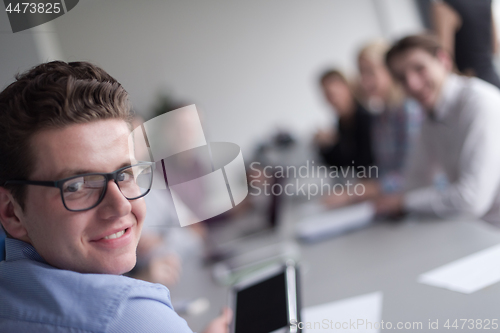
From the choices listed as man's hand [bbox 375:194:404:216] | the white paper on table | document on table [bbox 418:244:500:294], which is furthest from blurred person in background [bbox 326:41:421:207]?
the white paper on table

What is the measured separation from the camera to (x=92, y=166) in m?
0.31

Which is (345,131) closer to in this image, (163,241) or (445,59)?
(445,59)

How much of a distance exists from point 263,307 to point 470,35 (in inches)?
27.7

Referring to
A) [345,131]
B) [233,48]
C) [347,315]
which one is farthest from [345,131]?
[347,315]

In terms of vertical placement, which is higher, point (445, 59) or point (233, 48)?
point (233, 48)

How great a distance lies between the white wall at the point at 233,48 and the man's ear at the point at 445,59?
0.71 ft

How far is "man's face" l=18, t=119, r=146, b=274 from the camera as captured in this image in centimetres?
30

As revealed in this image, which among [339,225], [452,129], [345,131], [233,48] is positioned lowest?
[339,225]

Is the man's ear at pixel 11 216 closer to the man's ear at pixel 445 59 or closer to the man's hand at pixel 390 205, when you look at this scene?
the man's ear at pixel 445 59

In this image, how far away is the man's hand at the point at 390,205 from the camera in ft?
3.38

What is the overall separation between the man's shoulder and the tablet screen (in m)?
0.21

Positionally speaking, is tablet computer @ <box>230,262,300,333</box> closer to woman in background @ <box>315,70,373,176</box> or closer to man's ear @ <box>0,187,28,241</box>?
man's ear @ <box>0,187,28,241</box>

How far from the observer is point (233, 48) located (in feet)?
5.50

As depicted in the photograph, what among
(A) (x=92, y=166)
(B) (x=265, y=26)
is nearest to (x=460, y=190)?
(A) (x=92, y=166)
